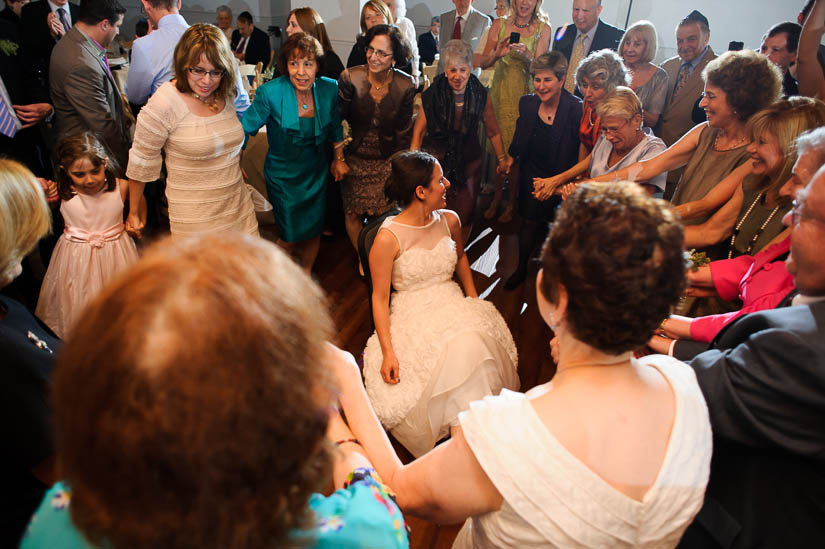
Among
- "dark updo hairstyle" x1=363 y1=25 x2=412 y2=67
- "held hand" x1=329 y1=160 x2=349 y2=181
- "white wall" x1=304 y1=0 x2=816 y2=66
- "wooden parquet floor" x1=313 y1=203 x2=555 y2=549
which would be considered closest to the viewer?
"wooden parquet floor" x1=313 y1=203 x2=555 y2=549

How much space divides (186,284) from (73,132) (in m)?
3.12

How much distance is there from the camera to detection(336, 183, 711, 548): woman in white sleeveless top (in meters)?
0.78

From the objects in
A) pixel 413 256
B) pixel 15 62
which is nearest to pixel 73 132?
pixel 15 62

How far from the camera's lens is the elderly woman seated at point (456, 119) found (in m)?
3.19

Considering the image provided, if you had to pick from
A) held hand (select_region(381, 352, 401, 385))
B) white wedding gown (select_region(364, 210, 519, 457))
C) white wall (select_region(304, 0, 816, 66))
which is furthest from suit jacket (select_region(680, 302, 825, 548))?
white wall (select_region(304, 0, 816, 66))

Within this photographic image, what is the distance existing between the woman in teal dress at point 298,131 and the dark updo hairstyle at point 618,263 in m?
2.32

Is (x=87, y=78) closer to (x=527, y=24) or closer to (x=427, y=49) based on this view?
(x=527, y=24)

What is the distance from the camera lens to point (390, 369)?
2.03 m

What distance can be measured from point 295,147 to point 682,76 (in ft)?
9.38

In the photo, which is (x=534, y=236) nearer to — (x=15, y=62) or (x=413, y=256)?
(x=413, y=256)

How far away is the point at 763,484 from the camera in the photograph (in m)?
0.99

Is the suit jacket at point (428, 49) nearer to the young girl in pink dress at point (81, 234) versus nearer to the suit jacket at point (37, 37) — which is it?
the suit jacket at point (37, 37)

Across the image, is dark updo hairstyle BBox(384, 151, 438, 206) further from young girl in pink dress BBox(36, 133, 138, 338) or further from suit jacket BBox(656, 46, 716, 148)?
suit jacket BBox(656, 46, 716, 148)

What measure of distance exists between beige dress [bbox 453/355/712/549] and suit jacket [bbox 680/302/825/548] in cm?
13
